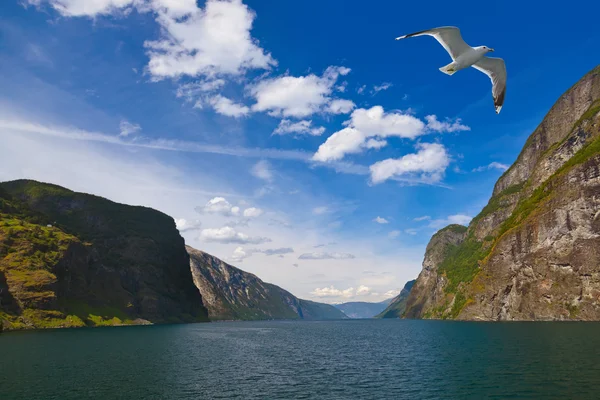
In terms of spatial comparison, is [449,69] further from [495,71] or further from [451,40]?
[495,71]

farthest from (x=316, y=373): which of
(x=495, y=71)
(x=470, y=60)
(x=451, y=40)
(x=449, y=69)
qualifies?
(x=451, y=40)

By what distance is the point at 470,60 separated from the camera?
71.3 ft

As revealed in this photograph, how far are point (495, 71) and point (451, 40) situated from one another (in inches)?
165

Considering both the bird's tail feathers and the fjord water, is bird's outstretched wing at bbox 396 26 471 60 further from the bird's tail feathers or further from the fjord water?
the fjord water

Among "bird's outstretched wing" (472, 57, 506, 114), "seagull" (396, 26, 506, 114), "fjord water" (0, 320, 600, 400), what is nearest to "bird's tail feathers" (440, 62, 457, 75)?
"seagull" (396, 26, 506, 114)

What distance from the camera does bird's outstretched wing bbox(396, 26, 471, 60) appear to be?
1995 cm

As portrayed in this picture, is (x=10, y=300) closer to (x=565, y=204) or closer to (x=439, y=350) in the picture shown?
(x=439, y=350)

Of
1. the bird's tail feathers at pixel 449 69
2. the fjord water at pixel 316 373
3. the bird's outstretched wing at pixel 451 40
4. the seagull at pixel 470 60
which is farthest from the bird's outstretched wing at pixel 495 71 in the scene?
the fjord water at pixel 316 373

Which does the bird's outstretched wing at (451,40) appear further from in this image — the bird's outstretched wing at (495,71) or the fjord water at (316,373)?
the fjord water at (316,373)

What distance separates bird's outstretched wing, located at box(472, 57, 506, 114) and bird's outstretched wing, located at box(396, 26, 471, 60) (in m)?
2.26

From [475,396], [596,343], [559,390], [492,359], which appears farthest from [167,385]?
[596,343]

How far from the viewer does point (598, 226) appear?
6491 inches

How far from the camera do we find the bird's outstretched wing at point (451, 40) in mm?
19953

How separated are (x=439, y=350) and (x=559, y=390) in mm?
44973
